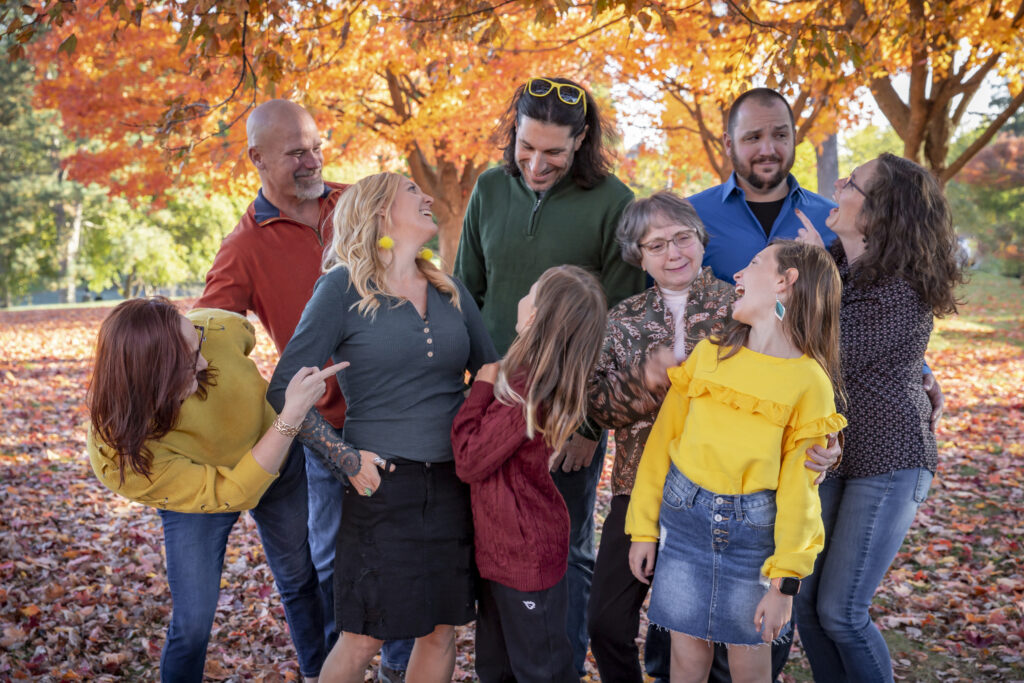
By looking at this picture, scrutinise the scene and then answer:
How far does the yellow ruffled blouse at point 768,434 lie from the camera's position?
264 centimetres

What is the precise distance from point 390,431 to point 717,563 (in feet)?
4.04

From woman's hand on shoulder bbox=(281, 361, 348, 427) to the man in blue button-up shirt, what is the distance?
70.3 inches

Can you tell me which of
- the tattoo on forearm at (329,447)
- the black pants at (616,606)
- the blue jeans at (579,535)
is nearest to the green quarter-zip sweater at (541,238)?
the blue jeans at (579,535)

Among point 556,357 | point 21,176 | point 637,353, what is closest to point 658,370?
point 637,353

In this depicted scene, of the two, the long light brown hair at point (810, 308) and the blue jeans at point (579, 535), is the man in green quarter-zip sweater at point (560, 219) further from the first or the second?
the long light brown hair at point (810, 308)

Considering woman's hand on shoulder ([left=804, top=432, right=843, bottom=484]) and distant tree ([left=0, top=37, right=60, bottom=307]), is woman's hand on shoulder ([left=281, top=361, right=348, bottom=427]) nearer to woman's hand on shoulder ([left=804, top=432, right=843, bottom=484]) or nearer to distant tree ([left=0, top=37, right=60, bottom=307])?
woman's hand on shoulder ([left=804, top=432, right=843, bottom=484])

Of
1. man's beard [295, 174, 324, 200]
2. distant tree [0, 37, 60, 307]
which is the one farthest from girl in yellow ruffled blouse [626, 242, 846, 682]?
distant tree [0, 37, 60, 307]

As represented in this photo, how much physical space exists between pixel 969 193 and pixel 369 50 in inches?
1546

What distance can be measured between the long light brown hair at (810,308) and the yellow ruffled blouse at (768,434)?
52mm

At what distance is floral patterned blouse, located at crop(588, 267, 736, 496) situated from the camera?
3012mm

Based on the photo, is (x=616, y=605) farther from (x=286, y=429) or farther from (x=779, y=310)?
(x=286, y=429)

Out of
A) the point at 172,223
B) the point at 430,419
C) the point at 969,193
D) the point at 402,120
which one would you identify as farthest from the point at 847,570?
the point at 969,193

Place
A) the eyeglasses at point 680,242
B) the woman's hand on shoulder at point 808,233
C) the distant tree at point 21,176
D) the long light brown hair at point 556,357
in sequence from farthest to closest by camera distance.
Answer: the distant tree at point 21,176 → the woman's hand on shoulder at point 808,233 → the eyeglasses at point 680,242 → the long light brown hair at point 556,357

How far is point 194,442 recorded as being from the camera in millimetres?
3109
